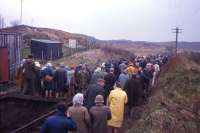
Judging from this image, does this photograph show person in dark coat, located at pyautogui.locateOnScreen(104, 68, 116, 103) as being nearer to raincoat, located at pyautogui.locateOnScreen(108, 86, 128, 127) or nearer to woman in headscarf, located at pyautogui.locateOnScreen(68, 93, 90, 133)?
raincoat, located at pyautogui.locateOnScreen(108, 86, 128, 127)

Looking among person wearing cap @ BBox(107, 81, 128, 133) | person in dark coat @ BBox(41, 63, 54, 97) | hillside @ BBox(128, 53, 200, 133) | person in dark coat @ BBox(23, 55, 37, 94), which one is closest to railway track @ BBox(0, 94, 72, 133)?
person in dark coat @ BBox(23, 55, 37, 94)

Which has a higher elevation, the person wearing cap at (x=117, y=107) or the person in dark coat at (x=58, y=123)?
the person in dark coat at (x=58, y=123)

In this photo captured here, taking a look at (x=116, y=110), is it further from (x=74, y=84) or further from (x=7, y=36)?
(x=7, y=36)

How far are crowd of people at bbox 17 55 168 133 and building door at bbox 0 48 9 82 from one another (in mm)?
3600

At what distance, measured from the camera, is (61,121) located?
35.2 ft

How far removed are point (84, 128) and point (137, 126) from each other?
4122 millimetres

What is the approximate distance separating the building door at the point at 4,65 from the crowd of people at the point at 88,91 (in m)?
3.60

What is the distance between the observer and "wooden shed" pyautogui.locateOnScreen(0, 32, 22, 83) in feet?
93.3

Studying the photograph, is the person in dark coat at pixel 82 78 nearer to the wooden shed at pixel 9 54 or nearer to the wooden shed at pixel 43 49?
the wooden shed at pixel 9 54

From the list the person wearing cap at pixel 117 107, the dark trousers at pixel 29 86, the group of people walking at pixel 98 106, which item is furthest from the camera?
the dark trousers at pixel 29 86

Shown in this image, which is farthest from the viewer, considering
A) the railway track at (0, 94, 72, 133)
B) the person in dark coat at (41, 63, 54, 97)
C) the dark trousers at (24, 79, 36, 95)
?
the person in dark coat at (41, 63, 54, 97)

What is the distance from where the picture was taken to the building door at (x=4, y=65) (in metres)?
28.3

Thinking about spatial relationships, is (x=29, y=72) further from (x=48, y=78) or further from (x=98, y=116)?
(x=98, y=116)

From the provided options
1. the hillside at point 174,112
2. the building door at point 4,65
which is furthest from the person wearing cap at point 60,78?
the hillside at point 174,112
